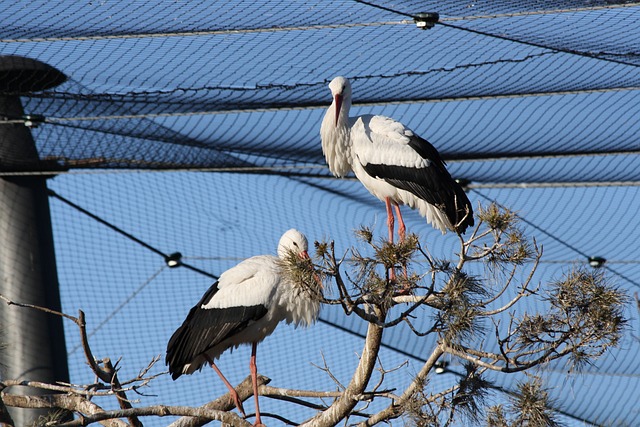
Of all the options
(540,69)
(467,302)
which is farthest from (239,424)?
(540,69)

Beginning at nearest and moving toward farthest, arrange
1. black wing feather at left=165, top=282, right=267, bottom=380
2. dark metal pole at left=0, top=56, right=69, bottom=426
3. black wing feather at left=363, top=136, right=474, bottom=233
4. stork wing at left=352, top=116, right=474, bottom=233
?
black wing feather at left=165, top=282, right=267, bottom=380
black wing feather at left=363, top=136, right=474, bottom=233
stork wing at left=352, top=116, right=474, bottom=233
dark metal pole at left=0, top=56, right=69, bottom=426

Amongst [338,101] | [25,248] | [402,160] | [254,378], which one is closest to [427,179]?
[402,160]

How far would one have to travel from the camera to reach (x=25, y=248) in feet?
29.3

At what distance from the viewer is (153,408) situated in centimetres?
526

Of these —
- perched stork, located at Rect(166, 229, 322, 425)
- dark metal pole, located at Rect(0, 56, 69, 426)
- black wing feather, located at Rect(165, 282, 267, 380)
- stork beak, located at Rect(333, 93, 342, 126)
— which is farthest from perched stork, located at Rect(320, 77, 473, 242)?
dark metal pole, located at Rect(0, 56, 69, 426)

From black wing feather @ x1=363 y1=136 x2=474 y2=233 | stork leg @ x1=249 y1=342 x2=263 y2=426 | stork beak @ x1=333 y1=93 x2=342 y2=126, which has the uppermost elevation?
stork beak @ x1=333 y1=93 x2=342 y2=126

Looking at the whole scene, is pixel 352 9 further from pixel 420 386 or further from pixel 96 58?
pixel 420 386

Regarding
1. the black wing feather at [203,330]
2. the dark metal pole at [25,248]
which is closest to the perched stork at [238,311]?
the black wing feather at [203,330]

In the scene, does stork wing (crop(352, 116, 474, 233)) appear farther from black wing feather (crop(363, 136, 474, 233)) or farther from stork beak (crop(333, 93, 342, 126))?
stork beak (crop(333, 93, 342, 126))

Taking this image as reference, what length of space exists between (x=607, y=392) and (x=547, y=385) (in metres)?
4.57

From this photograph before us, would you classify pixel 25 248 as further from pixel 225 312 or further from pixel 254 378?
pixel 254 378

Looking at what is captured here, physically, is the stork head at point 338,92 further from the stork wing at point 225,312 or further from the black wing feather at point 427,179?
the stork wing at point 225,312

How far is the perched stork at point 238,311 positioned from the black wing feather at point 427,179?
2.41 ft

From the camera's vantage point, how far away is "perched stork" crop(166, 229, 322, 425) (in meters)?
6.58
